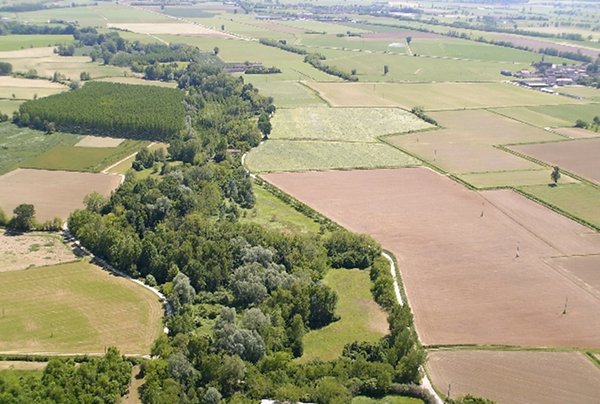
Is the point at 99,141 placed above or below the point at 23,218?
above

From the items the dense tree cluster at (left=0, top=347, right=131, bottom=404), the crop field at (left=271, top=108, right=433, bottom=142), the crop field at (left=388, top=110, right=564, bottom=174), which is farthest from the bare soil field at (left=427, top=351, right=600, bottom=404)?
the crop field at (left=271, top=108, right=433, bottom=142)

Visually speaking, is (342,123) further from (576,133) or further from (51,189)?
(51,189)

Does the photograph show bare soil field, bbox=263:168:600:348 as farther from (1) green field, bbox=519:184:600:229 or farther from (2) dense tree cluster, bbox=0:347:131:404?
(2) dense tree cluster, bbox=0:347:131:404

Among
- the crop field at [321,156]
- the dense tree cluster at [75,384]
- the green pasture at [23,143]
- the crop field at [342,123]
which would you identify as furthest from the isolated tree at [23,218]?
the crop field at [342,123]

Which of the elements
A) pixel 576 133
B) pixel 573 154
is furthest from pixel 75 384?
pixel 576 133

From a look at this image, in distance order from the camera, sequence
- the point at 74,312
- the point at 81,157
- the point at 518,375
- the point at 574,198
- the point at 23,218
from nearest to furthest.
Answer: the point at 518,375, the point at 74,312, the point at 23,218, the point at 574,198, the point at 81,157

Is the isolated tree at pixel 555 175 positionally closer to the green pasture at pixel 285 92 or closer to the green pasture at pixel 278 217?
the green pasture at pixel 278 217
